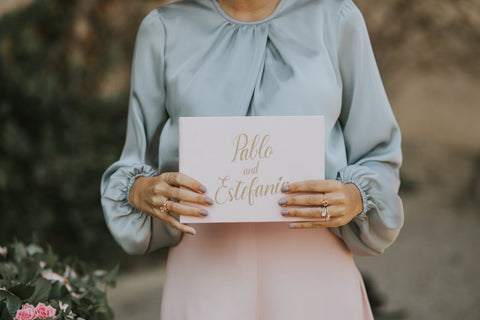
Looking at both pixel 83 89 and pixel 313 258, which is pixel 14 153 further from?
pixel 313 258

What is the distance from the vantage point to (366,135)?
53.9 inches

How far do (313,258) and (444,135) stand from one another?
6.49 m

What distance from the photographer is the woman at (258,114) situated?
1318 mm

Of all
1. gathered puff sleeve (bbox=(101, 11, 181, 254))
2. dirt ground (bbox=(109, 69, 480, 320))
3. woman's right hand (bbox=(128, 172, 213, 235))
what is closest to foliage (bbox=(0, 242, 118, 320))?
gathered puff sleeve (bbox=(101, 11, 181, 254))

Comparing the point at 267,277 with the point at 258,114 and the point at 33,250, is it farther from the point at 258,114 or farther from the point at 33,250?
the point at 33,250

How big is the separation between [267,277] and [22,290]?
0.61 meters

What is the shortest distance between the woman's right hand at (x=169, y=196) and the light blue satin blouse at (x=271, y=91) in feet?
0.28

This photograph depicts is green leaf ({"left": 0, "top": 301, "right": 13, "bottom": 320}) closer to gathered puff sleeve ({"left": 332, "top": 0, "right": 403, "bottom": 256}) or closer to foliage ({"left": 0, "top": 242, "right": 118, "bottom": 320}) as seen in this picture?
foliage ({"left": 0, "top": 242, "right": 118, "bottom": 320})

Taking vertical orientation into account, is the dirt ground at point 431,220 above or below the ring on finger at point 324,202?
below

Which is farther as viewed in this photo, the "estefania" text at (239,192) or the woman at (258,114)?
the woman at (258,114)

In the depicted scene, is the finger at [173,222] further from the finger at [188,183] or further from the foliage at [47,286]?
the foliage at [47,286]

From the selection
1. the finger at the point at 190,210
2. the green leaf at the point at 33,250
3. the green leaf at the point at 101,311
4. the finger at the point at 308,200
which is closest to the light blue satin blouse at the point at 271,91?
Answer: the finger at the point at 308,200

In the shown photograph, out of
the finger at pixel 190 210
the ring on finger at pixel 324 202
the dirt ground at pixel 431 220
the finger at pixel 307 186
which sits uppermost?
the finger at pixel 307 186

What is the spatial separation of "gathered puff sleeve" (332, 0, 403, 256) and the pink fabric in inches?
3.1
